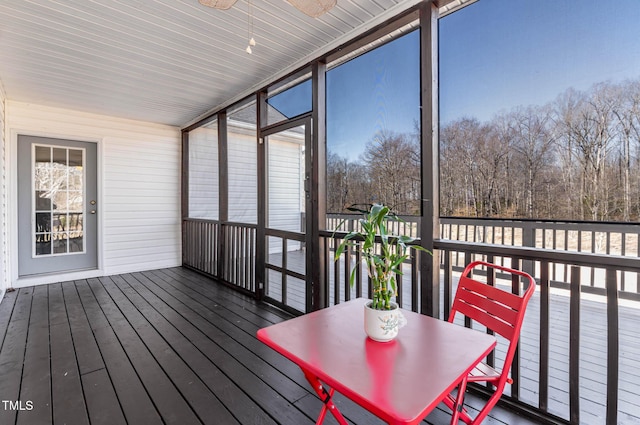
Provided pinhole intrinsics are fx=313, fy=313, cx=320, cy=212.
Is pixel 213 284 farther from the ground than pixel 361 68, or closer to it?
closer to it

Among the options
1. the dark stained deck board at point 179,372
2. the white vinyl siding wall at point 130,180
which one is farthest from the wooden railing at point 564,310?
the white vinyl siding wall at point 130,180

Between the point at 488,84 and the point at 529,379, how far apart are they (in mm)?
1951

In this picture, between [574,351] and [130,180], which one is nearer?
[574,351]

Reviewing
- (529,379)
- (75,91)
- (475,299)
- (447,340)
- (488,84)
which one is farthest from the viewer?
(75,91)

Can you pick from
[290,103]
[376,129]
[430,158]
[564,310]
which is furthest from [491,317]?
[290,103]

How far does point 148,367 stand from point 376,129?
2.49 m

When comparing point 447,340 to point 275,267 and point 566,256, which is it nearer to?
point 566,256

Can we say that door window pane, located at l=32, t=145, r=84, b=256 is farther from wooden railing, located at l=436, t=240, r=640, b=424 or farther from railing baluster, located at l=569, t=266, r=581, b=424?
railing baluster, located at l=569, t=266, r=581, b=424

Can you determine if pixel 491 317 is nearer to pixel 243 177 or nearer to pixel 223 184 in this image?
pixel 243 177

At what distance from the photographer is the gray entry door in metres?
4.44

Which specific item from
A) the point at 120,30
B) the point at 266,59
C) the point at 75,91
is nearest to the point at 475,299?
the point at 266,59

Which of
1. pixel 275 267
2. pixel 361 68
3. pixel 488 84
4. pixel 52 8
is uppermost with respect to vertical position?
pixel 52 8

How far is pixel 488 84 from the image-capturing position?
1.95m

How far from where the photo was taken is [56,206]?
15.3 ft
